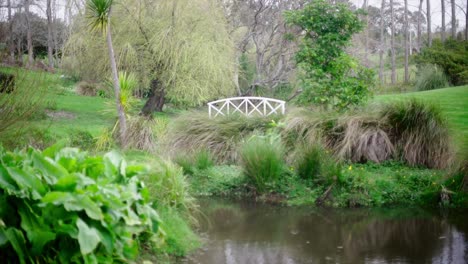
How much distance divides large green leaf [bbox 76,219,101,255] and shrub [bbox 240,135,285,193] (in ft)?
19.6

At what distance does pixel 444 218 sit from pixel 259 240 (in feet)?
10.6

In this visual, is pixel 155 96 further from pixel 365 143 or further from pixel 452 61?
pixel 452 61

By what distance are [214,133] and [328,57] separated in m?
4.35

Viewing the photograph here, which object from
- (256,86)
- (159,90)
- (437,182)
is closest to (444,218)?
(437,182)

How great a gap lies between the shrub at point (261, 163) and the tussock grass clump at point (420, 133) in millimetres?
2817

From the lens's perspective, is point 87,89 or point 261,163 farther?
point 87,89

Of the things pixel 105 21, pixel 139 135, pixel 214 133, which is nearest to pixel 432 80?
pixel 214 133

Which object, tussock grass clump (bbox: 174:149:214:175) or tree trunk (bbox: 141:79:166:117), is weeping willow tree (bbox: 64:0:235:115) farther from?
tussock grass clump (bbox: 174:149:214:175)

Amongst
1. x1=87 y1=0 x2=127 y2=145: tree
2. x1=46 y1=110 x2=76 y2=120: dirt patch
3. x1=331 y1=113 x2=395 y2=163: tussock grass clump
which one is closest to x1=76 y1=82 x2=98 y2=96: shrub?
x1=46 y1=110 x2=76 y2=120: dirt patch

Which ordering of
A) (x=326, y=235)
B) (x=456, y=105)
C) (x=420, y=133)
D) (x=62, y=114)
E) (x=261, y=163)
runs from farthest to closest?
(x=62, y=114) < (x=456, y=105) < (x=420, y=133) < (x=261, y=163) < (x=326, y=235)

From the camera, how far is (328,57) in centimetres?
1509

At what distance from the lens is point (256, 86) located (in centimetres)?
2447

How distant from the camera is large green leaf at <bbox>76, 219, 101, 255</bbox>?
434 cm

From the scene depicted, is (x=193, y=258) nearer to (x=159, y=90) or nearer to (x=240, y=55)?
(x=159, y=90)
